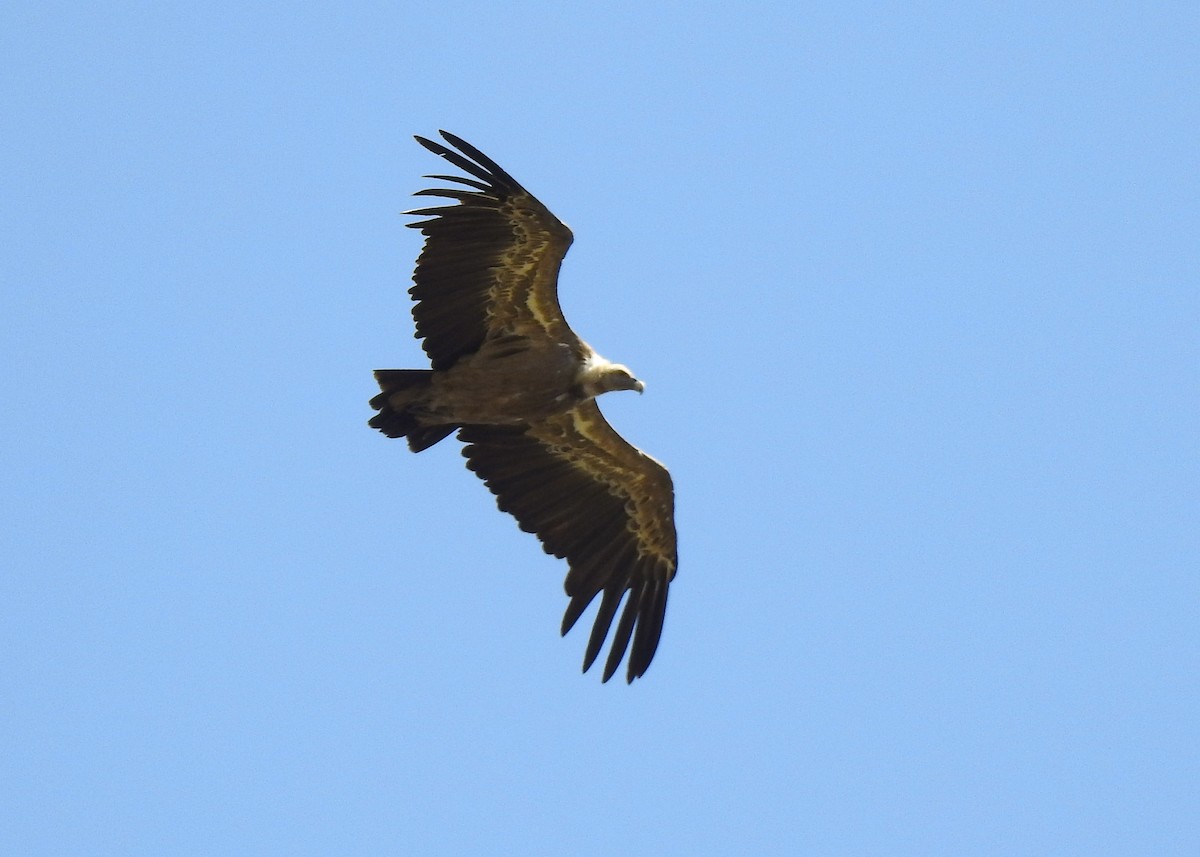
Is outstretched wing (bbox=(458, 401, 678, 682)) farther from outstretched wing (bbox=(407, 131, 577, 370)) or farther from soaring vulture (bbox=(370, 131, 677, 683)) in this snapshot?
outstretched wing (bbox=(407, 131, 577, 370))

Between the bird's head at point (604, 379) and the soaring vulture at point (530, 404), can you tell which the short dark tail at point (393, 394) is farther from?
the bird's head at point (604, 379)

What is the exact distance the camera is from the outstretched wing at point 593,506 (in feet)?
59.7

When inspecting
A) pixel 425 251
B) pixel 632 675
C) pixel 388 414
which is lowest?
pixel 632 675

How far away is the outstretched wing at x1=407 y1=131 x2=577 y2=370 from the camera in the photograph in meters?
16.8

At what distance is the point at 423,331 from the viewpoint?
682 inches

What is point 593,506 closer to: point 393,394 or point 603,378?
point 603,378

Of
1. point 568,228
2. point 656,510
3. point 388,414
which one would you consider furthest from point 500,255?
point 656,510

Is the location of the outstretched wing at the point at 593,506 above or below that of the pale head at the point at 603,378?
below

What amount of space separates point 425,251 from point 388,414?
1.62m

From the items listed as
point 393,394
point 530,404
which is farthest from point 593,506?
point 393,394

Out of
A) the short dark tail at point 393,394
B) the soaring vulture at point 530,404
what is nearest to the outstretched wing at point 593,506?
the soaring vulture at point 530,404

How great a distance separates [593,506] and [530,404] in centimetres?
148

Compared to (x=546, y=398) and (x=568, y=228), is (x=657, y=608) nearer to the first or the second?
(x=546, y=398)

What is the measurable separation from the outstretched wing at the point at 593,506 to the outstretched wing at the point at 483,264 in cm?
117
